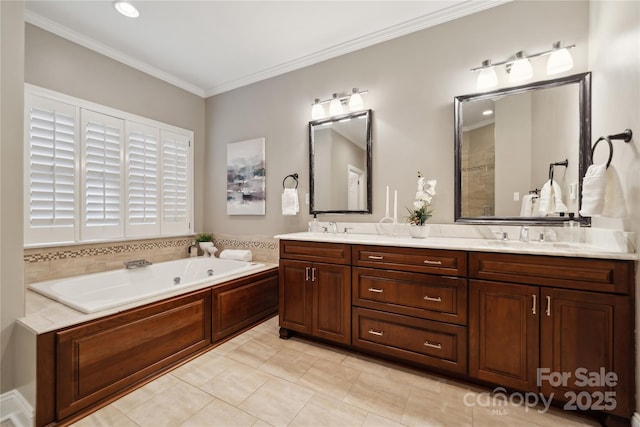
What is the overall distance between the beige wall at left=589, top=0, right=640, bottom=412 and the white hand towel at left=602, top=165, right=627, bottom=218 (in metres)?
0.03

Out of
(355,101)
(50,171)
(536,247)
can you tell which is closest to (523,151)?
(536,247)

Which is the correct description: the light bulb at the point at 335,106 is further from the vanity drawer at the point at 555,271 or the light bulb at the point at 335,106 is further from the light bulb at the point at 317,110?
the vanity drawer at the point at 555,271

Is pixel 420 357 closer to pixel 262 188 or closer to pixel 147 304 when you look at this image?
pixel 147 304

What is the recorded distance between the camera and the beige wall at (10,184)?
1.59 metres

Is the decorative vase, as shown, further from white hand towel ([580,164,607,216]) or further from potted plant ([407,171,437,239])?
white hand towel ([580,164,607,216])

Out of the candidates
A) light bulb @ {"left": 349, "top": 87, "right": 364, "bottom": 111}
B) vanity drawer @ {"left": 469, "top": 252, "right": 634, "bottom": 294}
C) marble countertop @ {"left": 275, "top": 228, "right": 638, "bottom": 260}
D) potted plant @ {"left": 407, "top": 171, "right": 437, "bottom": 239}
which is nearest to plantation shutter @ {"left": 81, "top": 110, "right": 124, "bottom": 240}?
marble countertop @ {"left": 275, "top": 228, "right": 638, "bottom": 260}

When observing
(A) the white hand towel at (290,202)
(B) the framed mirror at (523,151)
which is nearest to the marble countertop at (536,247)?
(B) the framed mirror at (523,151)

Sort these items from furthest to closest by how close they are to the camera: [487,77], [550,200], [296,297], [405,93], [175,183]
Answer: [175,183] → [405,93] → [296,297] → [487,77] → [550,200]

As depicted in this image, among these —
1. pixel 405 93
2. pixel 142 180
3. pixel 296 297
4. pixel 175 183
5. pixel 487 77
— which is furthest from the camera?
pixel 175 183

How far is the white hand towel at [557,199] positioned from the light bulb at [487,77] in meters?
0.87

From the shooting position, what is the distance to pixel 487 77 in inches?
84.0

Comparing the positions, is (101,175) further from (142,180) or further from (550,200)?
(550,200)

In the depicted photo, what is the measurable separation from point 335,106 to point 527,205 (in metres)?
1.88

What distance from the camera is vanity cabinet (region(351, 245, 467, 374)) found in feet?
5.83
